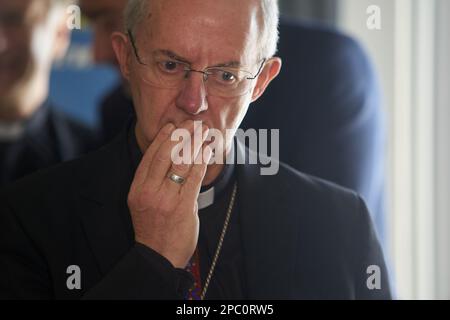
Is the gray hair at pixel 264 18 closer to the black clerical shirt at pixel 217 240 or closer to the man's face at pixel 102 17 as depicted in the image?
the black clerical shirt at pixel 217 240

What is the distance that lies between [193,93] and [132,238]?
0.72ft

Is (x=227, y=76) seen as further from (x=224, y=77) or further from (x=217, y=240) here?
(x=217, y=240)

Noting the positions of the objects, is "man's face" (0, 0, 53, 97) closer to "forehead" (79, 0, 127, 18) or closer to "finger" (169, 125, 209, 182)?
"forehead" (79, 0, 127, 18)

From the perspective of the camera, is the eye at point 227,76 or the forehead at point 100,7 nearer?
the eye at point 227,76

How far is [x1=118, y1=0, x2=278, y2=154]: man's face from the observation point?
0.90 meters

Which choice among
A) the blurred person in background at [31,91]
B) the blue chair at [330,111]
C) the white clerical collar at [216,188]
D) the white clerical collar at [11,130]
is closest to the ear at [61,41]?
the blurred person in background at [31,91]

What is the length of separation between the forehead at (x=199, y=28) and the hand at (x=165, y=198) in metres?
0.09

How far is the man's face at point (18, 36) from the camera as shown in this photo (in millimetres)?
1413

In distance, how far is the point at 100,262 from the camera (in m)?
0.98

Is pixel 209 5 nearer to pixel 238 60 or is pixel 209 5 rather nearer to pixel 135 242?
pixel 238 60

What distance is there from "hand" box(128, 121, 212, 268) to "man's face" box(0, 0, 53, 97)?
0.64 metres

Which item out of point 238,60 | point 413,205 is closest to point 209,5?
point 238,60

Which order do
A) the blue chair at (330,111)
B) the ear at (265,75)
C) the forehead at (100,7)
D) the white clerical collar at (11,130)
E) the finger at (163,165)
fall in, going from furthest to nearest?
the white clerical collar at (11,130)
the forehead at (100,7)
the blue chair at (330,111)
the ear at (265,75)
the finger at (163,165)

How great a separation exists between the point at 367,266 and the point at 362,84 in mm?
365
